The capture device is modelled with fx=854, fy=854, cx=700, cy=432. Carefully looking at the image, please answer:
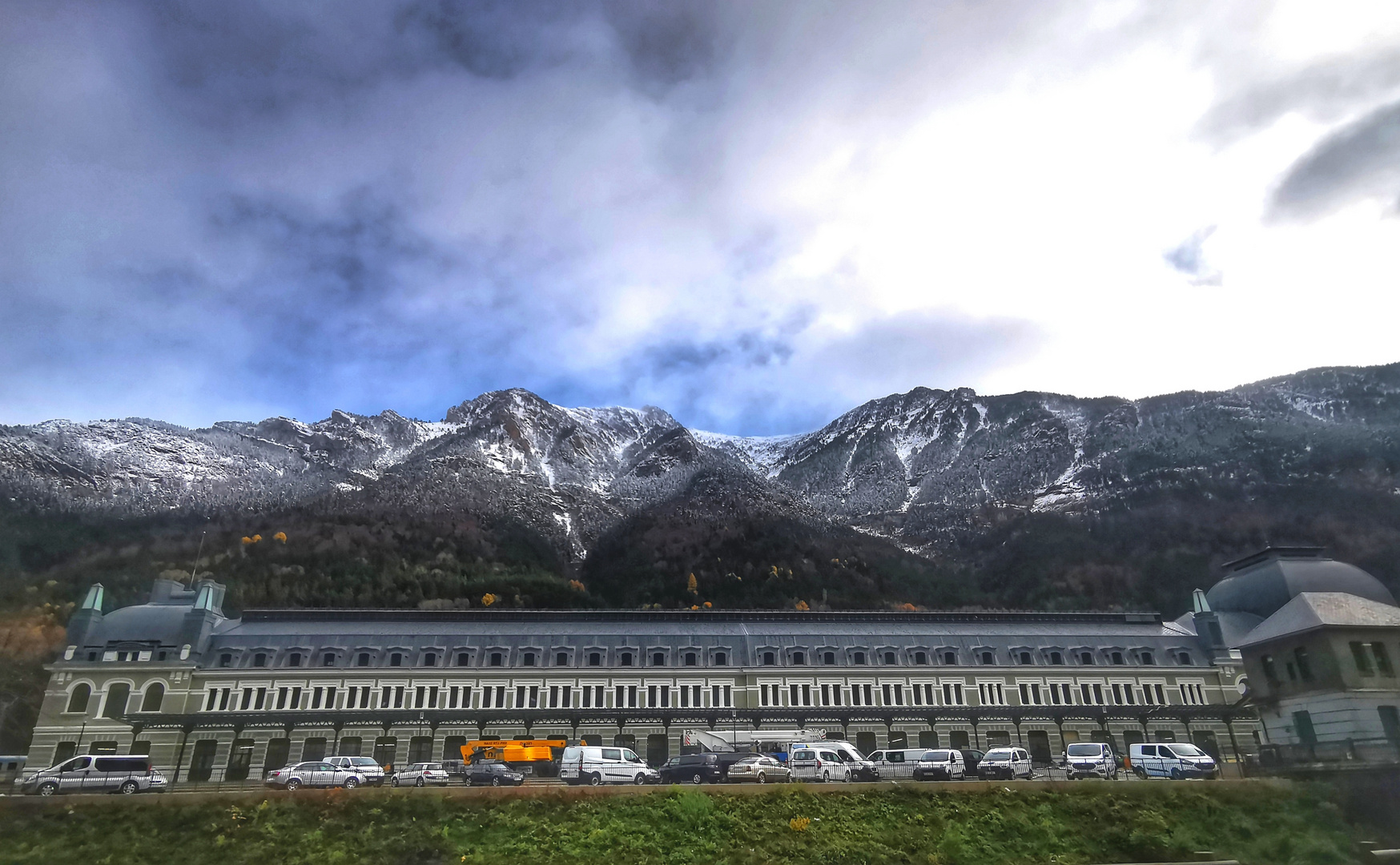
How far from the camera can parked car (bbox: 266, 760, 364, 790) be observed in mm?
42728

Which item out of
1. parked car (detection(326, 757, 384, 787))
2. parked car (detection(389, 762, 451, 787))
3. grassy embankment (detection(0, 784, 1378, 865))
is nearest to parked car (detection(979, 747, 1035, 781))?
grassy embankment (detection(0, 784, 1378, 865))

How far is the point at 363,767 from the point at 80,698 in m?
34.3

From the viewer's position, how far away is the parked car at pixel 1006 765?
46.4 m

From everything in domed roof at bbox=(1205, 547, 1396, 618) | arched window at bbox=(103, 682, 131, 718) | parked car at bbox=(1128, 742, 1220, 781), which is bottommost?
parked car at bbox=(1128, 742, 1220, 781)

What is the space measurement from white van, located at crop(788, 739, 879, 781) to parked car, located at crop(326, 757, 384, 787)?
72.0 ft

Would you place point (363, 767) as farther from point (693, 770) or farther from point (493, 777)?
point (693, 770)

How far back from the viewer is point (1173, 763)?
47125 millimetres

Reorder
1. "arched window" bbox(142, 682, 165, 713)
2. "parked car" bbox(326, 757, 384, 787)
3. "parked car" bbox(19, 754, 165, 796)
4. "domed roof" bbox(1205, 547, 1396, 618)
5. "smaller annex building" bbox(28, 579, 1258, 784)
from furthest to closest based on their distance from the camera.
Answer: "domed roof" bbox(1205, 547, 1396, 618) < "arched window" bbox(142, 682, 165, 713) < "smaller annex building" bbox(28, 579, 1258, 784) < "parked car" bbox(326, 757, 384, 787) < "parked car" bbox(19, 754, 165, 796)

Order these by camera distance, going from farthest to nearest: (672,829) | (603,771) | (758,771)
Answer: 1. (603,771)
2. (758,771)
3. (672,829)

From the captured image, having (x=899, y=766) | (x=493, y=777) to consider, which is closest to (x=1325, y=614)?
(x=899, y=766)

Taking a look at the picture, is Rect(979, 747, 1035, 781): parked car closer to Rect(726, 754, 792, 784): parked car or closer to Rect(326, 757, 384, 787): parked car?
Rect(726, 754, 792, 784): parked car

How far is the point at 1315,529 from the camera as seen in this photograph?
144 m

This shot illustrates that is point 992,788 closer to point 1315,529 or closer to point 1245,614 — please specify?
point 1245,614

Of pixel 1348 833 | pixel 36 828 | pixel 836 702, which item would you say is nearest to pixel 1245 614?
pixel 836 702
